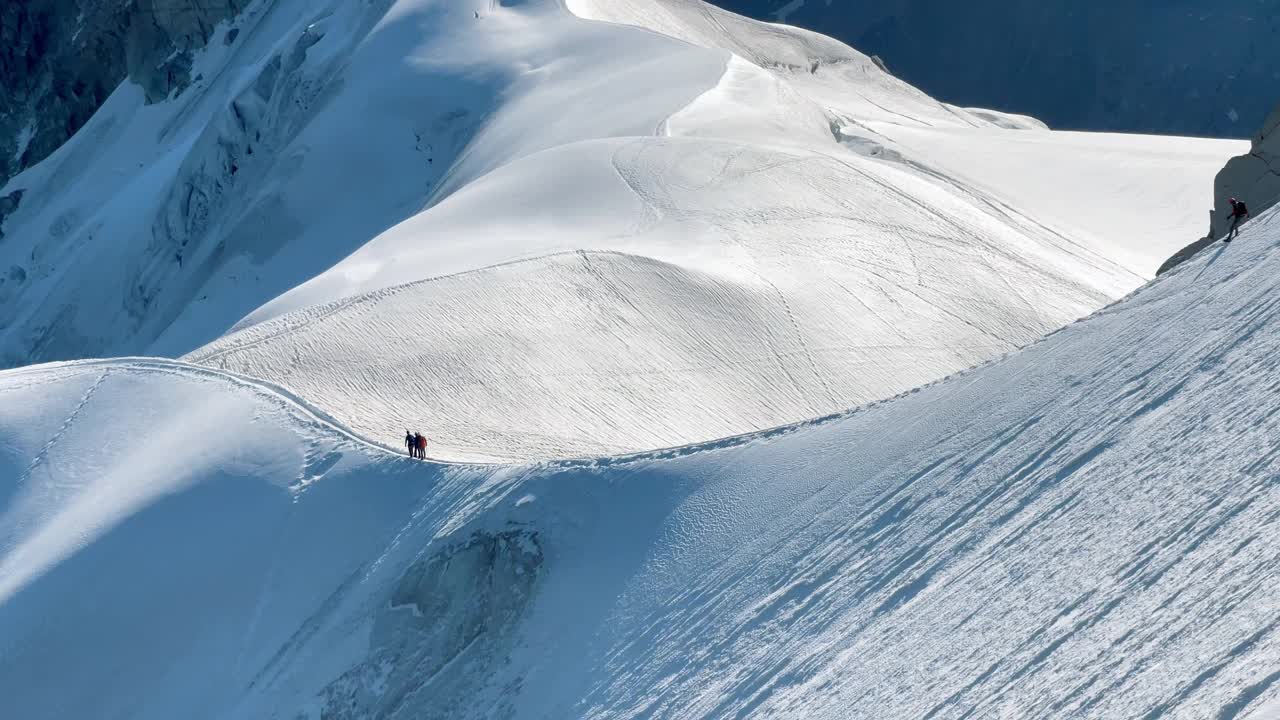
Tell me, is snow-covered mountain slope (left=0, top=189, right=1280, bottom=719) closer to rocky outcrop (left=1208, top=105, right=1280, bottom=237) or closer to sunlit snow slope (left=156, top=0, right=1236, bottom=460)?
rocky outcrop (left=1208, top=105, right=1280, bottom=237)

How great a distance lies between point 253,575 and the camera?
2150 centimetres

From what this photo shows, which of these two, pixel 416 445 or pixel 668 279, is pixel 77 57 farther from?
pixel 416 445

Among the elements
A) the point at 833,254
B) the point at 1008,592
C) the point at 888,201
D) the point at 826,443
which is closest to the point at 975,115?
the point at 888,201

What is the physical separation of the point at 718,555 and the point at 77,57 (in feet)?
207

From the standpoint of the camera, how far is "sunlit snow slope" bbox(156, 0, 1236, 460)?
25.8 meters

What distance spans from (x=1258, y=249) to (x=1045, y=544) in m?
5.23

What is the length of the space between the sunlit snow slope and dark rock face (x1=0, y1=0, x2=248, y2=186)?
2514cm

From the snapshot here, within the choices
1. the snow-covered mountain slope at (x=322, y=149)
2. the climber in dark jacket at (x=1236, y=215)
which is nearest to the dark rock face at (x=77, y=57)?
the snow-covered mountain slope at (x=322, y=149)

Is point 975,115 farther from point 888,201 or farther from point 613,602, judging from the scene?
point 613,602

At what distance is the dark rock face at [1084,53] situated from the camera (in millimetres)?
76812

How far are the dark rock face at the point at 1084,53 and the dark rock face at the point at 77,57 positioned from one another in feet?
114

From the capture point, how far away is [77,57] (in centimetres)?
7319

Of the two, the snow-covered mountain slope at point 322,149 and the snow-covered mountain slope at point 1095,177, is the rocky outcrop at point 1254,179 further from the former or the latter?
the snow-covered mountain slope at point 322,149

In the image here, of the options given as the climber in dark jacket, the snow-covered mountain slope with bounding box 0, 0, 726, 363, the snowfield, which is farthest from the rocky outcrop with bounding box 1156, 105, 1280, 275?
the snow-covered mountain slope with bounding box 0, 0, 726, 363
